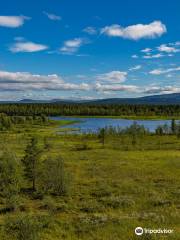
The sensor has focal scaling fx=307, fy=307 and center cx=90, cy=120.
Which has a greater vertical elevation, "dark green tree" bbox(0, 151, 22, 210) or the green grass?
"dark green tree" bbox(0, 151, 22, 210)

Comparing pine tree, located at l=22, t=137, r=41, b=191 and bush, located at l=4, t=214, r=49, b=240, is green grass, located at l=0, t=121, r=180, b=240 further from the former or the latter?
pine tree, located at l=22, t=137, r=41, b=191

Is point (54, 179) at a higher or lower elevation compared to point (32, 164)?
lower

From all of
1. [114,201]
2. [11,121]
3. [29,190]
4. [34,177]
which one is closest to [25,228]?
[114,201]

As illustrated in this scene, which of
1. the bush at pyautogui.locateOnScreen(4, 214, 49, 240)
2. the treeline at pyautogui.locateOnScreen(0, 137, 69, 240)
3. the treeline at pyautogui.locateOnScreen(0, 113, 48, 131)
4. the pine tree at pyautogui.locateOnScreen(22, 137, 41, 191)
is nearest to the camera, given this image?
the bush at pyautogui.locateOnScreen(4, 214, 49, 240)

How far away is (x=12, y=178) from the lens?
120 feet

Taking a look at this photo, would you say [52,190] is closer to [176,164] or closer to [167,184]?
[167,184]

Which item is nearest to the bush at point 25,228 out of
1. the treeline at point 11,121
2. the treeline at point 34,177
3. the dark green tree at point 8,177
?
the treeline at point 34,177

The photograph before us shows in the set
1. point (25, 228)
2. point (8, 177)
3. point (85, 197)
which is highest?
point (8, 177)

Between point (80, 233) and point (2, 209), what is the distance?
36.4ft

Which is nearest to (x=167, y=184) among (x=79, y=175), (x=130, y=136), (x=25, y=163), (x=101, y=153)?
(x=79, y=175)
